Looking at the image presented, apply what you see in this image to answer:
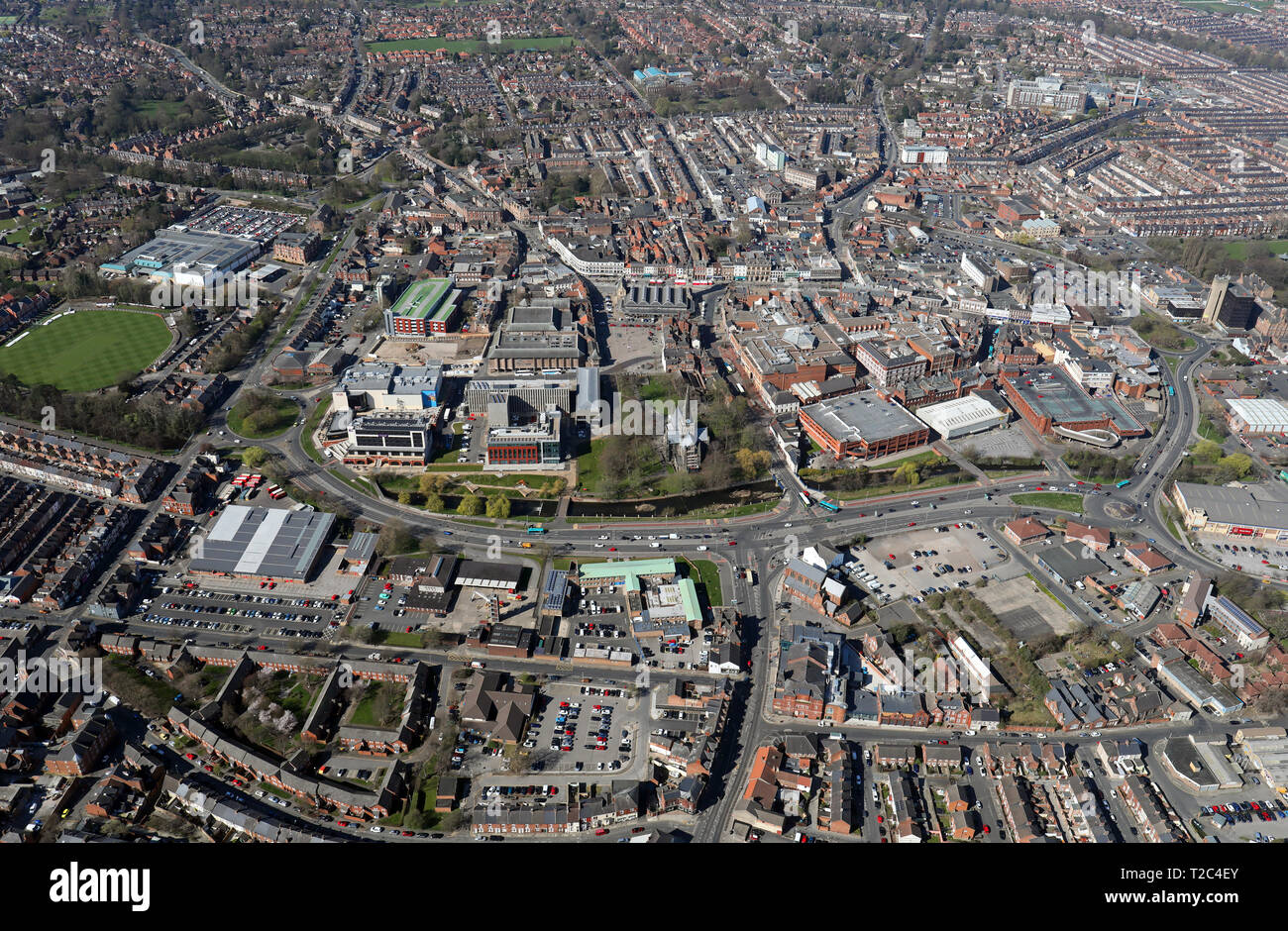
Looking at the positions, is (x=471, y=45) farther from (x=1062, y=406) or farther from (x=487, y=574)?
(x=487, y=574)

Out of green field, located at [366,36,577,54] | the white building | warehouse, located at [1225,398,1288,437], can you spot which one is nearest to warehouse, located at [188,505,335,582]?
warehouse, located at [1225,398,1288,437]

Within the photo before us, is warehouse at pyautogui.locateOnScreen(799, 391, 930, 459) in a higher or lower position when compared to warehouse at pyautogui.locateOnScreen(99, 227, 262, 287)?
lower

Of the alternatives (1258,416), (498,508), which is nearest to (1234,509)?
(1258,416)

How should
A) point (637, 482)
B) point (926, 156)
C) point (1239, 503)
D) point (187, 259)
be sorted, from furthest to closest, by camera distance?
point (926, 156)
point (187, 259)
point (637, 482)
point (1239, 503)

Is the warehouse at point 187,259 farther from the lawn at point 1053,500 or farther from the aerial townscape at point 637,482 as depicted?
A: the lawn at point 1053,500

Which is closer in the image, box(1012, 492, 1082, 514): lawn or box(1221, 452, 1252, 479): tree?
box(1012, 492, 1082, 514): lawn

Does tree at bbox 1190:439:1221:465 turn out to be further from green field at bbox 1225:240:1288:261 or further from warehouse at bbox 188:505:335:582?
warehouse at bbox 188:505:335:582

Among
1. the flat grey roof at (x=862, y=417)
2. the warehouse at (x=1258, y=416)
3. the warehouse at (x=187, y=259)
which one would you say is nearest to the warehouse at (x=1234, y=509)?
the warehouse at (x=1258, y=416)
